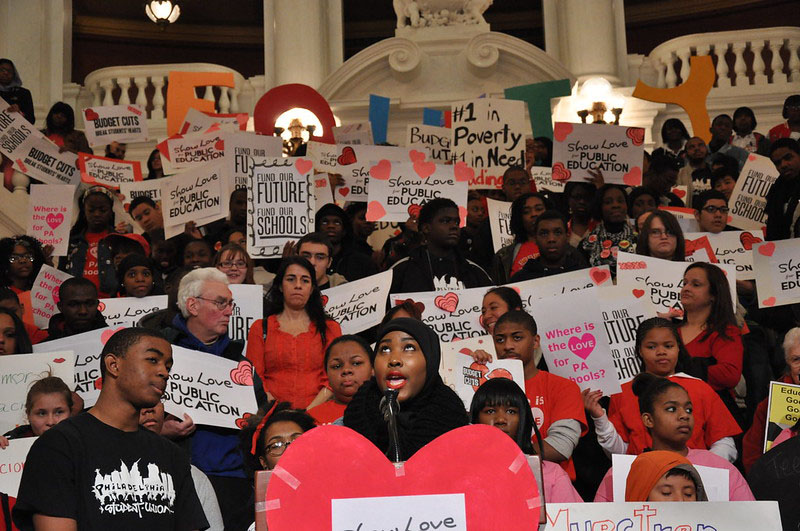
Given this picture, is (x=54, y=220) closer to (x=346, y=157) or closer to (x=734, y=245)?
(x=346, y=157)

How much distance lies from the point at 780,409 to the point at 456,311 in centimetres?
Answer: 202

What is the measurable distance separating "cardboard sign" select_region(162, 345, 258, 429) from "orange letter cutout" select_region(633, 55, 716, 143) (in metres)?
7.42

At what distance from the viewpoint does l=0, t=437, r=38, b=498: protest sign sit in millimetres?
4992

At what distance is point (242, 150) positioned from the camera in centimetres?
949

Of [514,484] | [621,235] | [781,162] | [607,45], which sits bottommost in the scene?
[514,484]

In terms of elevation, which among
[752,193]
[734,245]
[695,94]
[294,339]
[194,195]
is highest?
[695,94]

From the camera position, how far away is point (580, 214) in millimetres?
8891

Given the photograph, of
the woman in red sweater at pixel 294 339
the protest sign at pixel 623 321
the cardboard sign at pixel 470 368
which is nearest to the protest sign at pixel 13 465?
the woman in red sweater at pixel 294 339

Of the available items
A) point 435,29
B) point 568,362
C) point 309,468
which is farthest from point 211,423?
point 435,29

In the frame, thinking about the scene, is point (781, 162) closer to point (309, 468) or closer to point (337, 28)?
point (309, 468)

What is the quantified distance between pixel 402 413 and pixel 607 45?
1148 centimetres

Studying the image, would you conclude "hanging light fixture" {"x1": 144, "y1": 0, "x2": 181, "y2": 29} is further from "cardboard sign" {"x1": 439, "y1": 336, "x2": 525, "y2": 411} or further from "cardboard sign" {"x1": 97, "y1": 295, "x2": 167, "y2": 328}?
"cardboard sign" {"x1": 439, "y1": 336, "x2": 525, "y2": 411}

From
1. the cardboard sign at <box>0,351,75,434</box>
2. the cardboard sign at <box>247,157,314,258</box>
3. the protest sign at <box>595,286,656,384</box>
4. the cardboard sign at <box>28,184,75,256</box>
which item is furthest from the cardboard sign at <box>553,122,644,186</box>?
the cardboard sign at <box>0,351,75,434</box>

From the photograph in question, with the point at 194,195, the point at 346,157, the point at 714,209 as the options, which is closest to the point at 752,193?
the point at 714,209
